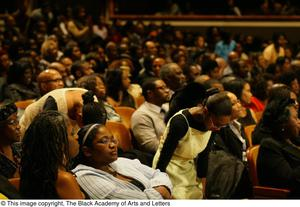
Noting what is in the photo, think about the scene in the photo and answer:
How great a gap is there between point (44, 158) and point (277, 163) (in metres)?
1.48

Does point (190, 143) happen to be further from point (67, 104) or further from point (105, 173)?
point (67, 104)

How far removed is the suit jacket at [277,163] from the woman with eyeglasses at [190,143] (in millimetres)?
346

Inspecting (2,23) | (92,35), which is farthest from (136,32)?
(2,23)

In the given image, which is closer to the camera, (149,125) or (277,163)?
(277,163)

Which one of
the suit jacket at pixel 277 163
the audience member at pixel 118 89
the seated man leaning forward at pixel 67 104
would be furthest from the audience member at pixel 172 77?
the suit jacket at pixel 277 163

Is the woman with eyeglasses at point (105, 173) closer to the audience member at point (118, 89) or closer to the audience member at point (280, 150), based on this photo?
the audience member at point (280, 150)

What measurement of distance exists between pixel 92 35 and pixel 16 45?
3.41 m

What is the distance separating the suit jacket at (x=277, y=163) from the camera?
3.32m

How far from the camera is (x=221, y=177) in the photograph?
3.19m

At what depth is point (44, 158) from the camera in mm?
2463

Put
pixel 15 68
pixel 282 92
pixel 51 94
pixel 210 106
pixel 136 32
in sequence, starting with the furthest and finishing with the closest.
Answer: pixel 136 32 → pixel 15 68 → pixel 282 92 → pixel 51 94 → pixel 210 106

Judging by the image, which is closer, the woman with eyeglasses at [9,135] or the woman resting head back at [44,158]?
the woman resting head back at [44,158]

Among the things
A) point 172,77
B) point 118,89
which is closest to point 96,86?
point 118,89

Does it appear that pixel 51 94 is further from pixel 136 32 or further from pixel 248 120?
pixel 136 32
